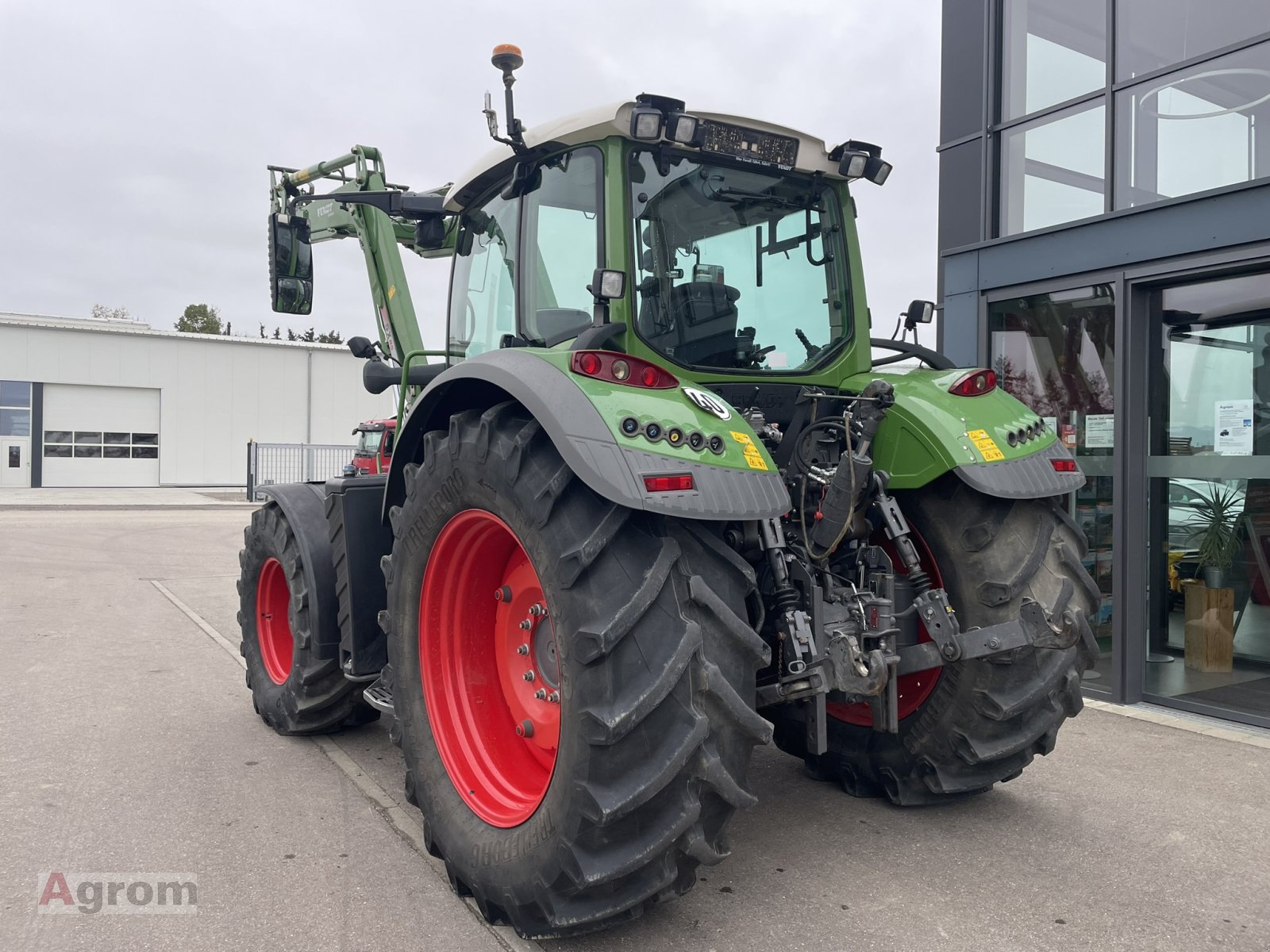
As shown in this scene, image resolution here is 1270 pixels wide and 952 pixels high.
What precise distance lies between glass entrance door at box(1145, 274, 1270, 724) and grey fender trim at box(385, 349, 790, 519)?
4.06 metres

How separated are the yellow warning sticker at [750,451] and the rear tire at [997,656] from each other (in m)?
1.10

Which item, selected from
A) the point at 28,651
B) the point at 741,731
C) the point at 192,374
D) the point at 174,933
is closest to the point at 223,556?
the point at 28,651

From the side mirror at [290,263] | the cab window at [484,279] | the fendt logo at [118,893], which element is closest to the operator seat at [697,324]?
the cab window at [484,279]

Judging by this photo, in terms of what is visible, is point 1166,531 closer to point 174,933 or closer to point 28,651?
point 174,933

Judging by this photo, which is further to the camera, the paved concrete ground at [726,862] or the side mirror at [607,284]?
the side mirror at [607,284]

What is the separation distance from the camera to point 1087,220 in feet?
19.5

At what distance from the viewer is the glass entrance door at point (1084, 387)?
6.03 m

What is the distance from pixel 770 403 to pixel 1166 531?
11.7ft

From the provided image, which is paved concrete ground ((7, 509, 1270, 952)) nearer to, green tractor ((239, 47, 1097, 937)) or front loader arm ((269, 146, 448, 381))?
green tractor ((239, 47, 1097, 937))

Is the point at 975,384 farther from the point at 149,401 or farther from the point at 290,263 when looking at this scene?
the point at 149,401

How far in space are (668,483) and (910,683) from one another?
5.76 ft

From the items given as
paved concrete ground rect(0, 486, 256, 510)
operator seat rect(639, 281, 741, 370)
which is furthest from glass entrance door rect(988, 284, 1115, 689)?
paved concrete ground rect(0, 486, 256, 510)

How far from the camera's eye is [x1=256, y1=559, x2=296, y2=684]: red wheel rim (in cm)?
500

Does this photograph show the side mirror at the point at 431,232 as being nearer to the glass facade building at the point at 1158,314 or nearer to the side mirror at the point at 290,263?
the side mirror at the point at 290,263
